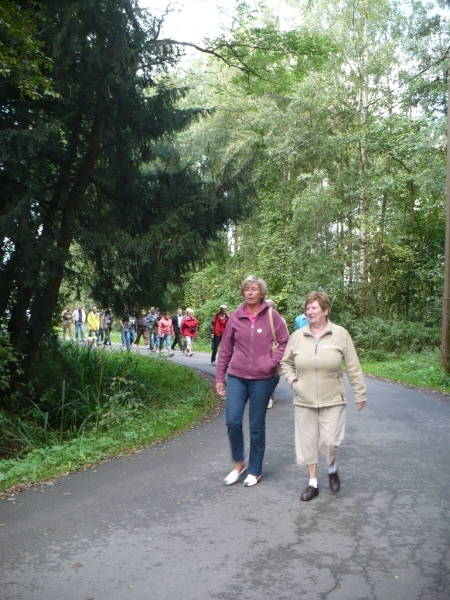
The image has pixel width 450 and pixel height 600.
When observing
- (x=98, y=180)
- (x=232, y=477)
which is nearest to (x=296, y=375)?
(x=232, y=477)

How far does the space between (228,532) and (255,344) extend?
1.96m

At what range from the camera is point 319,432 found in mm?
6238

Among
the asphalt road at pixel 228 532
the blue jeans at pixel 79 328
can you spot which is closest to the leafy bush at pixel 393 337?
the blue jeans at pixel 79 328

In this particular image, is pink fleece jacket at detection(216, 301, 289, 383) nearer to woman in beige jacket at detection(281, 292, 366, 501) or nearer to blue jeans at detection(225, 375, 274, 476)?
blue jeans at detection(225, 375, 274, 476)

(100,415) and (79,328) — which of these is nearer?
(100,415)

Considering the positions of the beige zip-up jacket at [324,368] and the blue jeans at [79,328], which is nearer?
the beige zip-up jacket at [324,368]

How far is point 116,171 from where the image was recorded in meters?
13.0

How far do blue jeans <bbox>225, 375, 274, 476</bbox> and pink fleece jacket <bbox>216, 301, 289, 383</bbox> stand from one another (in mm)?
93

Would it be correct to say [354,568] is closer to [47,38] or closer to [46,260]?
[46,260]

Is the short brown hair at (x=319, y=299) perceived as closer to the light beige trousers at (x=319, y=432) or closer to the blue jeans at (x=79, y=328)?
the light beige trousers at (x=319, y=432)

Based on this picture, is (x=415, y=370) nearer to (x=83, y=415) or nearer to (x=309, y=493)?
(x=83, y=415)

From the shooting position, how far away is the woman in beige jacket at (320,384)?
20.1 ft

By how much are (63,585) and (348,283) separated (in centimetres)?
2657

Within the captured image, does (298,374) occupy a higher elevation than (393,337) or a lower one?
higher
